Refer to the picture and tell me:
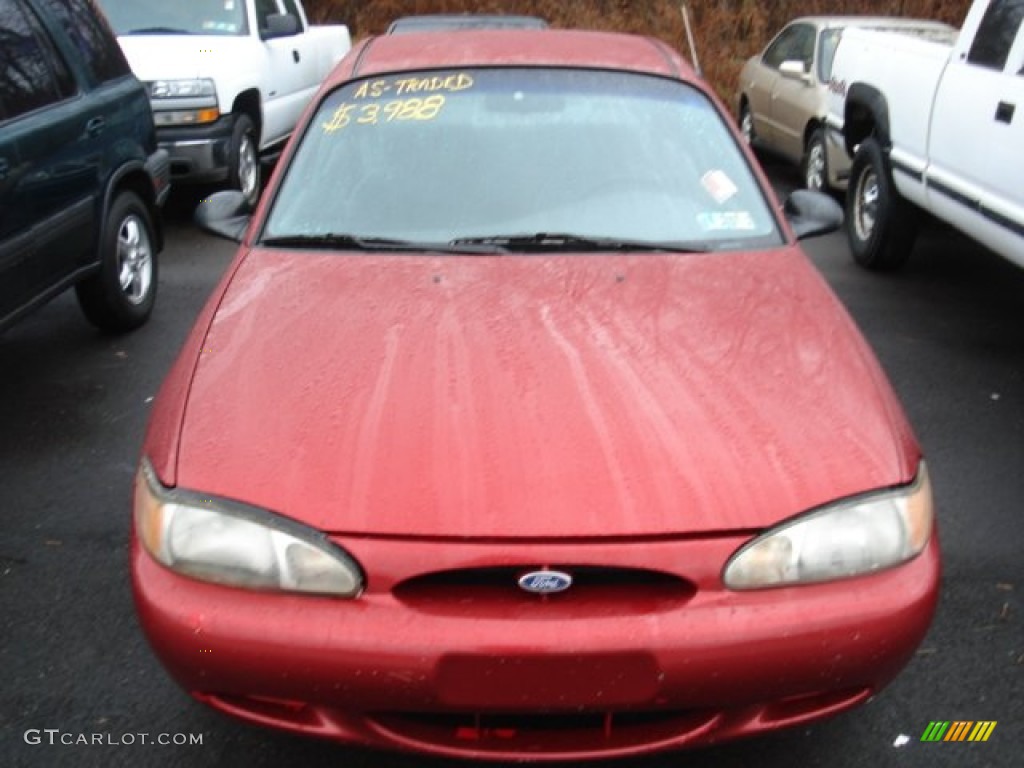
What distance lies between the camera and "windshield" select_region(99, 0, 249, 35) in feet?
26.2

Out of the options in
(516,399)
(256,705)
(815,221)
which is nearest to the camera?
(256,705)

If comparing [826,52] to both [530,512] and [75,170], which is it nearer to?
[75,170]

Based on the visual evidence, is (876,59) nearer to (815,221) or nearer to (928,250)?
(928,250)

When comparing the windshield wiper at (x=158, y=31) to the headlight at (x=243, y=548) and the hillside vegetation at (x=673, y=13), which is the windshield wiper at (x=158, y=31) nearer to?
the headlight at (x=243, y=548)

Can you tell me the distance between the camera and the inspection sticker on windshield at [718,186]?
3.33 meters

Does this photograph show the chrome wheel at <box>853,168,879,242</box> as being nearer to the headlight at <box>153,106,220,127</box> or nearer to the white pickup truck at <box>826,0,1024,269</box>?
the white pickup truck at <box>826,0,1024,269</box>

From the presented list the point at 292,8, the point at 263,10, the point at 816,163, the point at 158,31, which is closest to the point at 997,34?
the point at 816,163

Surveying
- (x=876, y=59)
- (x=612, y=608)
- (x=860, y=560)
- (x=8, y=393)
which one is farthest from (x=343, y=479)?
(x=876, y=59)

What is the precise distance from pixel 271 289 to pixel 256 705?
1.18 meters

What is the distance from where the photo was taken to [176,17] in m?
8.12

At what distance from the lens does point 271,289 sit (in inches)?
115

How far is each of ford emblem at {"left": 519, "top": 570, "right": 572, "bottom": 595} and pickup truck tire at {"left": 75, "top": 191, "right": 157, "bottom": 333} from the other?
3761 mm

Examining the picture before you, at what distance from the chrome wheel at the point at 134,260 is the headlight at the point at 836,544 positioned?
4.15 m

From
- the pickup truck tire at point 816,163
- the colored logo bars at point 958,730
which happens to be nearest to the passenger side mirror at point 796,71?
the pickup truck tire at point 816,163
